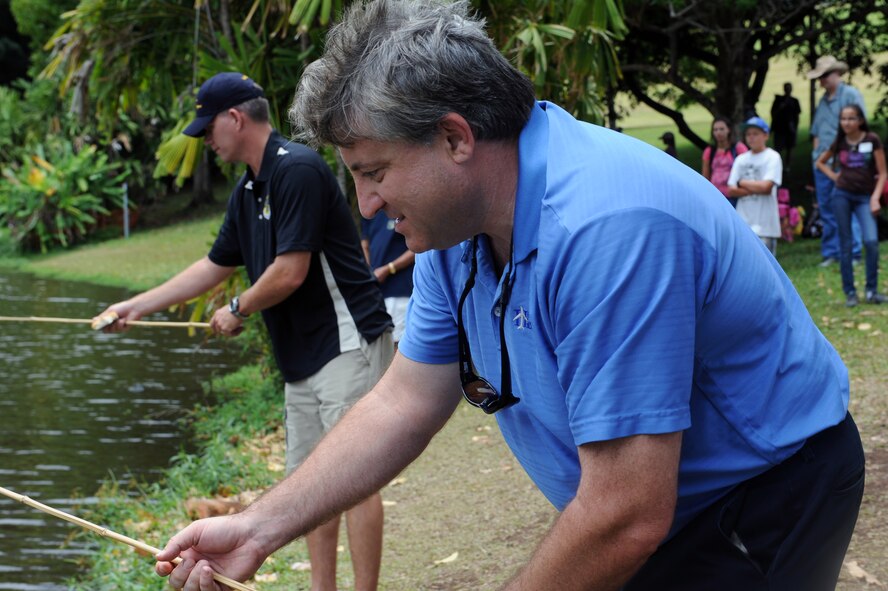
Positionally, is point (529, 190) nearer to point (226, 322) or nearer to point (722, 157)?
point (226, 322)

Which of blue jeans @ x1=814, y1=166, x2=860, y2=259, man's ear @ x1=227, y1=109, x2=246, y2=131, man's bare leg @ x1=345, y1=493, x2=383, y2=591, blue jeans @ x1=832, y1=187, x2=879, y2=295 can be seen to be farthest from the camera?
blue jeans @ x1=814, y1=166, x2=860, y2=259

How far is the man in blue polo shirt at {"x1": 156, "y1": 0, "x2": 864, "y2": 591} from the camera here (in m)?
1.76

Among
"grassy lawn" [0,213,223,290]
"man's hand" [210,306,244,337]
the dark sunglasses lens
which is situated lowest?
"grassy lawn" [0,213,223,290]

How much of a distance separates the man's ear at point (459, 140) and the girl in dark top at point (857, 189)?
27.0 ft

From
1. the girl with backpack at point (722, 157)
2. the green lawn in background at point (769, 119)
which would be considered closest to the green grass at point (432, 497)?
the girl with backpack at point (722, 157)

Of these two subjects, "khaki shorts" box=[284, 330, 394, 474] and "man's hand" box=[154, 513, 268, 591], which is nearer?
"man's hand" box=[154, 513, 268, 591]

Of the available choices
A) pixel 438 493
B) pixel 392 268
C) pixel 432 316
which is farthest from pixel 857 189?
pixel 432 316

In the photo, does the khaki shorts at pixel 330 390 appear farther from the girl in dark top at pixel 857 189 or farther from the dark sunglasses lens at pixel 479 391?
the girl in dark top at pixel 857 189

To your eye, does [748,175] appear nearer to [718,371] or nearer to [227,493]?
[227,493]

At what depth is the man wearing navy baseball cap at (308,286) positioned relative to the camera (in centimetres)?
445

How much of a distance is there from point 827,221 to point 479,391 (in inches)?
412

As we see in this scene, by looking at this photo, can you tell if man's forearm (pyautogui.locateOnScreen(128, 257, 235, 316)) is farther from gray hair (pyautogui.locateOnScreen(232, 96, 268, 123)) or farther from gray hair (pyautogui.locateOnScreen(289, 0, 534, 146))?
gray hair (pyautogui.locateOnScreen(289, 0, 534, 146))

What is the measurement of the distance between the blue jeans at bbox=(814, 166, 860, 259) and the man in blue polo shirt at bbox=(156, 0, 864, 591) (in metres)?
10.0

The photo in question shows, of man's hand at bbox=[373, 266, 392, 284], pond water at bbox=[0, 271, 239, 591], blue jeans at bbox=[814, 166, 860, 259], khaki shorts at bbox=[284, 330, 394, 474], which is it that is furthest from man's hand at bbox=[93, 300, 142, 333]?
blue jeans at bbox=[814, 166, 860, 259]
